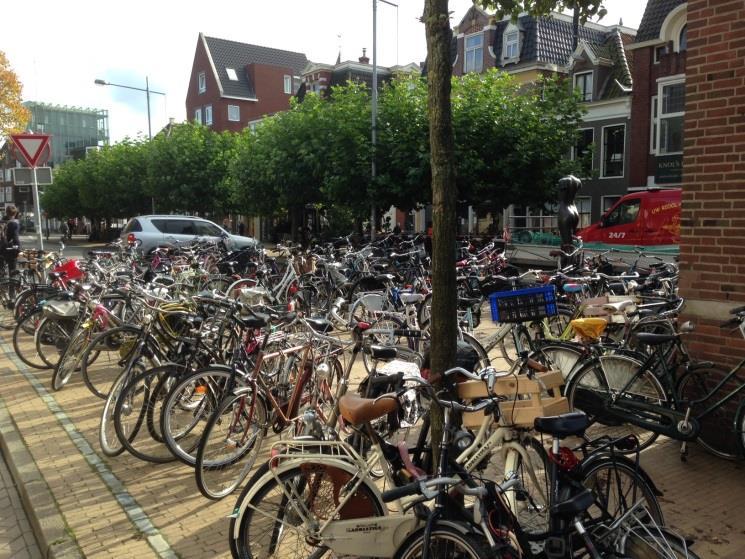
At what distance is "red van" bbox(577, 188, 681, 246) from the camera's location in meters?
15.9

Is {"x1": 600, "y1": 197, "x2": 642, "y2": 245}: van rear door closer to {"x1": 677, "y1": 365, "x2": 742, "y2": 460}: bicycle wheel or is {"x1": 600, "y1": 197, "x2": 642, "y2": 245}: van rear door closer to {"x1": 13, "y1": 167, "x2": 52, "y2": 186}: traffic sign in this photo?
{"x1": 677, "y1": 365, "x2": 742, "y2": 460}: bicycle wheel

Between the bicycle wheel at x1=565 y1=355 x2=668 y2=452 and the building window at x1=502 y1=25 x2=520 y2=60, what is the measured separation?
27.2 meters

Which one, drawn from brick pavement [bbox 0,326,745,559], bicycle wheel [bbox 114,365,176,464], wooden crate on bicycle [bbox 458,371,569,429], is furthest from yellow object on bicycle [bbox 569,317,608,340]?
bicycle wheel [bbox 114,365,176,464]

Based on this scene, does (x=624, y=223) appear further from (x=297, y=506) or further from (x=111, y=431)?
(x=297, y=506)

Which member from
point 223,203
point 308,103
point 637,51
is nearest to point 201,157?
point 223,203

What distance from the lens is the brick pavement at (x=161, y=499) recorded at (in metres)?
3.71

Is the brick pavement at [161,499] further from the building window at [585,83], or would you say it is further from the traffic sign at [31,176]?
the building window at [585,83]

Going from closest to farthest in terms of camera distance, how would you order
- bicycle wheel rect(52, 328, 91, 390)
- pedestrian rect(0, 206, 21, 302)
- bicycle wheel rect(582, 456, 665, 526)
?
bicycle wheel rect(582, 456, 665, 526) < bicycle wheel rect(52, 328, 91, 390) < pedestrian rect(0, 206, 21, 302)

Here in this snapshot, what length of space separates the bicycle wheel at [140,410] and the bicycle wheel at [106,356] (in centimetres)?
87

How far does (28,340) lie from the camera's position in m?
8.39

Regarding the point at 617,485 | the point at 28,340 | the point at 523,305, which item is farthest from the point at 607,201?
the point at 617,485

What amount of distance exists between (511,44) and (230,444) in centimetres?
2886

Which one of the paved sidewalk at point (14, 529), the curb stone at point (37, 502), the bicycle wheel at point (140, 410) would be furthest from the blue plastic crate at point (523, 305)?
the paved sidewalk at point (14, 529)

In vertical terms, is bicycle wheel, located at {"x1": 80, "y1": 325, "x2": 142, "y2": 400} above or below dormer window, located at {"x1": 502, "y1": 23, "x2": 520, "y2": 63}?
below
